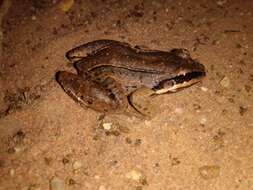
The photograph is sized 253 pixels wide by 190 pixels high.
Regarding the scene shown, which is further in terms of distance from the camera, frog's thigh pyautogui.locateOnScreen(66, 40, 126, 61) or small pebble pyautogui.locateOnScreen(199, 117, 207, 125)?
frog's thigh pyautogui.locateOnScreen(66, 40, 126, 61)

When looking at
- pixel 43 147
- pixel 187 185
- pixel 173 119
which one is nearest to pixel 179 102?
pixel 173 119

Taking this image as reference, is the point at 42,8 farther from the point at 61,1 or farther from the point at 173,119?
the point at 173,119

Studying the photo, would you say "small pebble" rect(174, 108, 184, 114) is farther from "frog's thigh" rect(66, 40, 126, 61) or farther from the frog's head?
"frog's thigh" rect(66, 40, 126, 61)

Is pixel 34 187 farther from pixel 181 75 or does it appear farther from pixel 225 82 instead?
pixel 225 82

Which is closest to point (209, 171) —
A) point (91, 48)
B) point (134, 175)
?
point (134, 175)

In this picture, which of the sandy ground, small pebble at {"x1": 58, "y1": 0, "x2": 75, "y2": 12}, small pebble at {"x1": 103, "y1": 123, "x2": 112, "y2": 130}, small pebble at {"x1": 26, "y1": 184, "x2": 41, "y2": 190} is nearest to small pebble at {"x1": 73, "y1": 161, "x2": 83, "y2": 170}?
the sandy ground

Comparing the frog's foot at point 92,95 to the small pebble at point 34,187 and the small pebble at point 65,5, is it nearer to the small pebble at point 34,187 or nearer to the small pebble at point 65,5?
the small pebble at point 34,187

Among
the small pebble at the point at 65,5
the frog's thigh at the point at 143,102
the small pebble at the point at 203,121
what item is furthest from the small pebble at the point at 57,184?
the small pebble at the point at 65,5
